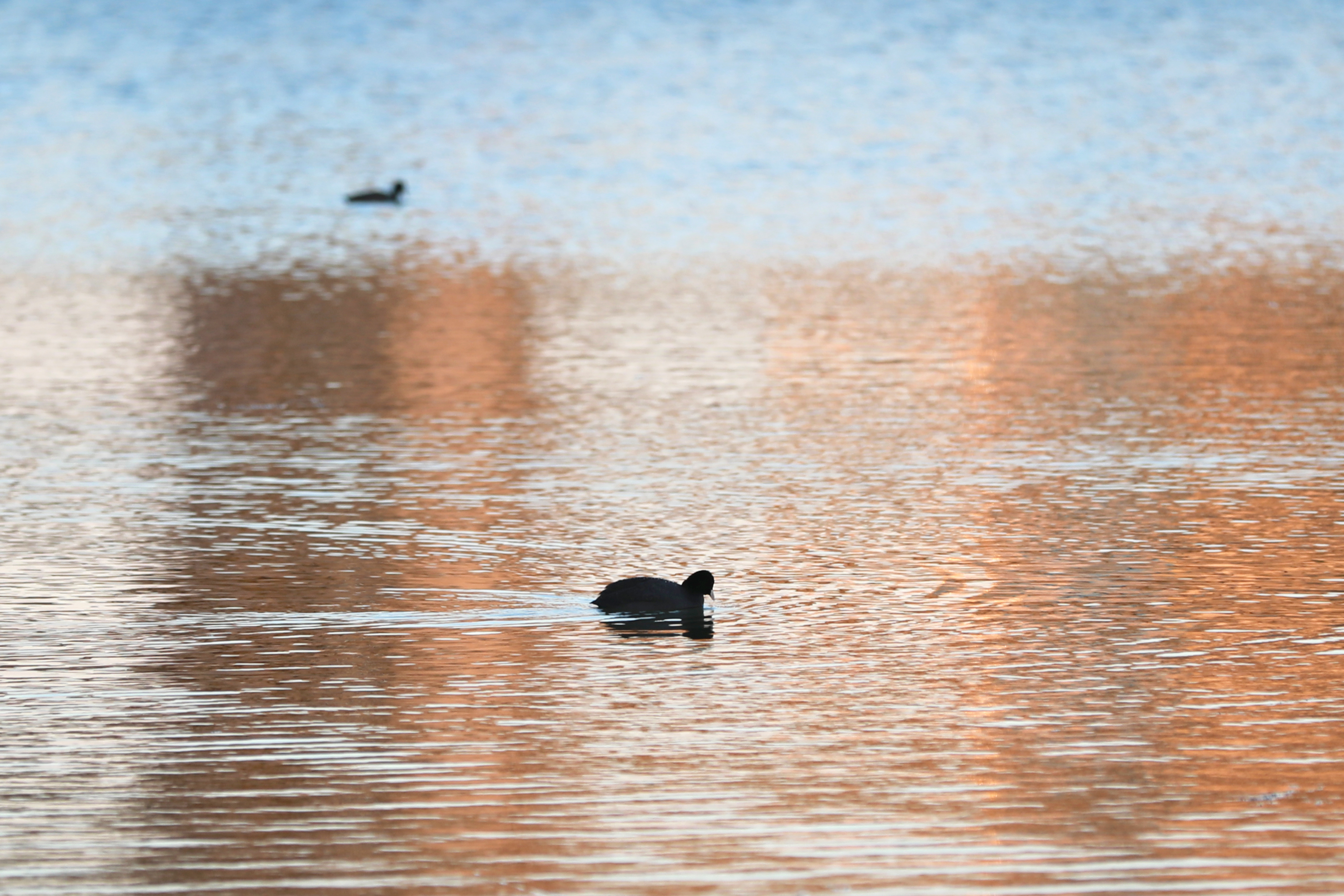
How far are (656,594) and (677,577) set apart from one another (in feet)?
3.89

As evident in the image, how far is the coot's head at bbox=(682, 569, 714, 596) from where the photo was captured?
1226cm

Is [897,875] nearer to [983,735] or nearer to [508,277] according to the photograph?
[983,735]

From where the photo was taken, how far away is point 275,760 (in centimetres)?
979

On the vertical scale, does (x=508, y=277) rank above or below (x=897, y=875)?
above

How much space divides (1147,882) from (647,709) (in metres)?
3.08

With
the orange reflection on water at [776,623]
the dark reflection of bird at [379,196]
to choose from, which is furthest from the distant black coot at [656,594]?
the dark reflection of bird at [379,196]

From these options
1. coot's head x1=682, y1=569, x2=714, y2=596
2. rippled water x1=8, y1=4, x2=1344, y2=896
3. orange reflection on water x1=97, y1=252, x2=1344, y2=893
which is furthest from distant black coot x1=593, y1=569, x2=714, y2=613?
orange reflection on water x1=97, y1=252, x2=1344, y2=893

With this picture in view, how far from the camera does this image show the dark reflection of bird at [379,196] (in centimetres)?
4162

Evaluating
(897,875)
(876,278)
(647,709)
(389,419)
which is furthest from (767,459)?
(876,278)

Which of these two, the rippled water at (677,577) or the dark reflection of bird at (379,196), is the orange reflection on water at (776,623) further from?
the dark reflection of bird at (379,196)

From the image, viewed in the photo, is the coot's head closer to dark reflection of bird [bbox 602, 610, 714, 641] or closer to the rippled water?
dark reflection of bird [bbox 602, 610, 714, 641]

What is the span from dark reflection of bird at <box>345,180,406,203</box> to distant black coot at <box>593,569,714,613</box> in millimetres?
29993

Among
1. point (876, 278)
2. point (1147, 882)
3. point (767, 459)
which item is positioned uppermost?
point (876, 278)

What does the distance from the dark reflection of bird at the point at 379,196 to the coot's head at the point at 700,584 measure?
98.7 ft
